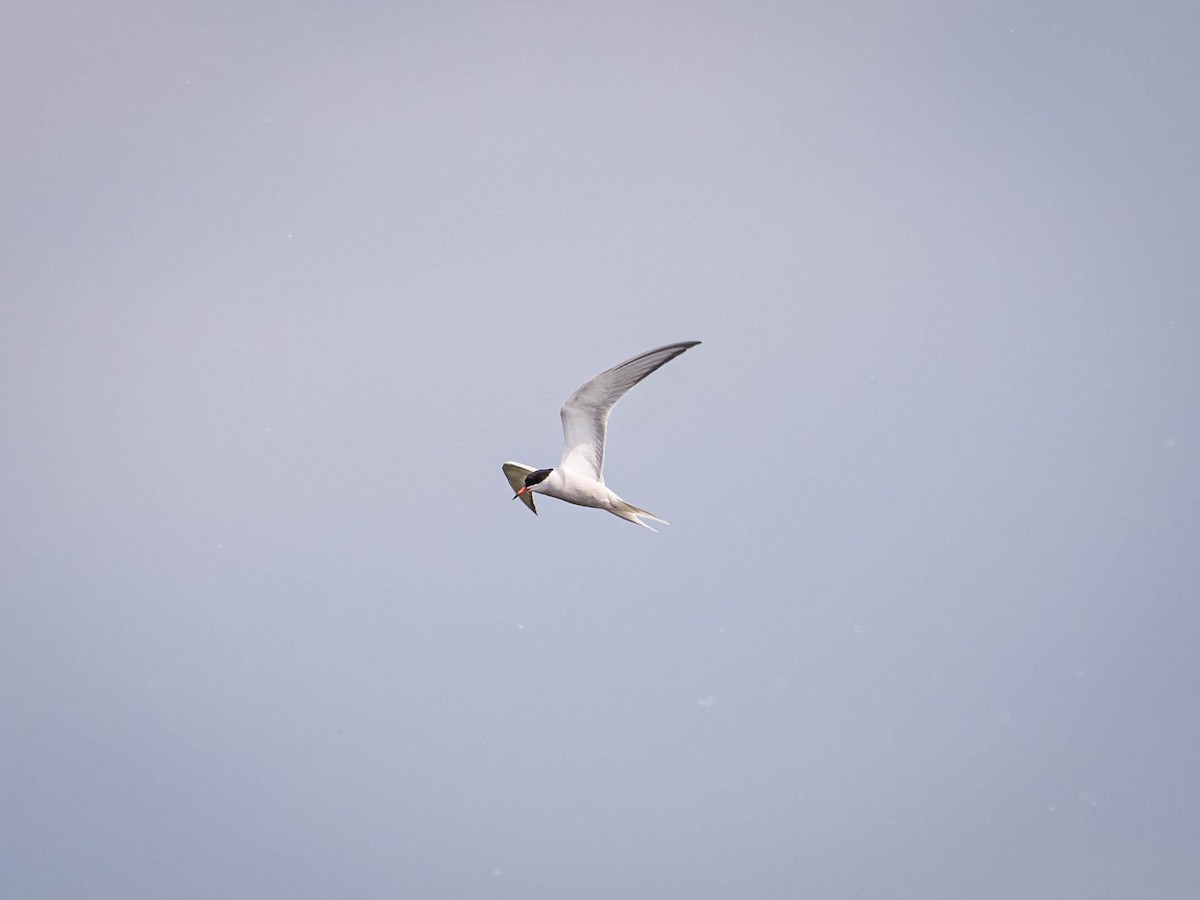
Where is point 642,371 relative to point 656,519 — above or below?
above

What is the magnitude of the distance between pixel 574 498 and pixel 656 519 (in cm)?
61

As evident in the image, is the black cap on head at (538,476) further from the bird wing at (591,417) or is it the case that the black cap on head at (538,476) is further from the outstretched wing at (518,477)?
the bird wing at (591,417)

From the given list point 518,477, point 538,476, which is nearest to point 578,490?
point 538,476

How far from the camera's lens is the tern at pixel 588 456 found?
8.12 m

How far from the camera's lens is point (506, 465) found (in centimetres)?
842

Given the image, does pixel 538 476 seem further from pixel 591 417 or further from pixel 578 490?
pixel 591 417

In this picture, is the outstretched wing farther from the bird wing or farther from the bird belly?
the bird wing

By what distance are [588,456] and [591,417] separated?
29cm

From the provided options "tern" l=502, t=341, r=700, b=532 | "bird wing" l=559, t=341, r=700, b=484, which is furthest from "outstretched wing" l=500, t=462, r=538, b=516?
"bird wing" l=559, t=341, r=700, b=484

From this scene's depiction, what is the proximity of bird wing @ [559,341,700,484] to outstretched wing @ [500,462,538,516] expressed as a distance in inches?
11.2

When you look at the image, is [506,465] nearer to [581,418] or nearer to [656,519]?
[581,418]

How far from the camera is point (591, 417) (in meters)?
8.43

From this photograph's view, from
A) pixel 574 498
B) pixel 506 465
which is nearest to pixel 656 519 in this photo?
pixel 574 498

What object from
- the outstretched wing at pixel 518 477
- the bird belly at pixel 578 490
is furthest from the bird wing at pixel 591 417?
the outstretched wing at pixel 518 477
